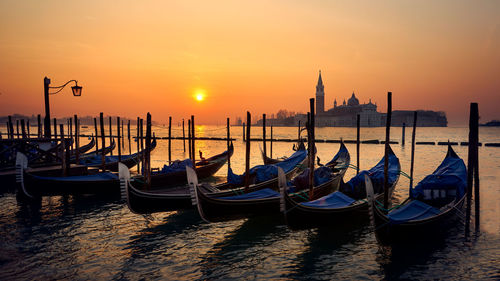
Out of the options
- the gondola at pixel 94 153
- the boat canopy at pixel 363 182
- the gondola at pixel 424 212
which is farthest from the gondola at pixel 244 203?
the gondola at pixel 94 153

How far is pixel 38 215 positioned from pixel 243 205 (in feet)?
19.5

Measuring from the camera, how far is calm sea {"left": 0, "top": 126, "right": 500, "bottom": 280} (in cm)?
629

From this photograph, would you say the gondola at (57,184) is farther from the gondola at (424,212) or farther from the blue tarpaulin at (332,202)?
the gondola at (424,212)

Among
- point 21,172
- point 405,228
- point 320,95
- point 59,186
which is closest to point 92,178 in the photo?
point 59,186

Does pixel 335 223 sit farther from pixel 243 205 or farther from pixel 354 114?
pixel 354 114

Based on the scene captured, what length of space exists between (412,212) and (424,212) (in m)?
0.26

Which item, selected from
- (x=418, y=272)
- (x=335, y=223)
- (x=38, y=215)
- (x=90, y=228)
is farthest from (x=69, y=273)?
(x=418, y=272)

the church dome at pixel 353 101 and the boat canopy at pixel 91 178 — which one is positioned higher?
the church dome at pixel 353 101

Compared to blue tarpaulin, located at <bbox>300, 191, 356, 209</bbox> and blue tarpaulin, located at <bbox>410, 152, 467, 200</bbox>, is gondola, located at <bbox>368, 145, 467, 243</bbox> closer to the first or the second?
blue tarpaulin, located at <bbox>410, 152, 467, 200</bbox>

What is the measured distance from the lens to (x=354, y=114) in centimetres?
16825

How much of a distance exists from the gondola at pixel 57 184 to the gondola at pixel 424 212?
838 centimetres

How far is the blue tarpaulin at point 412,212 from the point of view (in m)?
7.10

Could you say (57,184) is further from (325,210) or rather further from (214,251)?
(325,210)

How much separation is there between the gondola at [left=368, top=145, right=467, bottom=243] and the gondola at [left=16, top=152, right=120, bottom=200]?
8.38m
